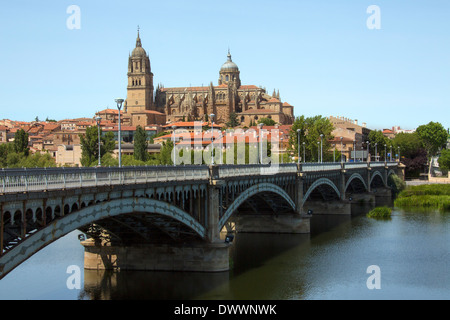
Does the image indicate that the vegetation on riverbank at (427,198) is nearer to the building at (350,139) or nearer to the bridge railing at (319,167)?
the bridge railing at (319,167)

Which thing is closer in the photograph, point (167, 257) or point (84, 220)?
point (84, 220)

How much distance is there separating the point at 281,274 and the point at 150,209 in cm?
1267

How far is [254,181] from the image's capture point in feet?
145

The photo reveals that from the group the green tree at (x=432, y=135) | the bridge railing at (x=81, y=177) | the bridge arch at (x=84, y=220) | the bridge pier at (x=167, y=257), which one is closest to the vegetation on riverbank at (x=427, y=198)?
the bridge pier at (x=167, y=257)

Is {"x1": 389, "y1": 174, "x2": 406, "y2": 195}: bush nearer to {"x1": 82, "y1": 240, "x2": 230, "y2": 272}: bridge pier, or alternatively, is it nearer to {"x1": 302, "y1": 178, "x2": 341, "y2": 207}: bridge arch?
{"x1": 302, "y1": 178, "x2": 341, "y2": 207}: bridge arch

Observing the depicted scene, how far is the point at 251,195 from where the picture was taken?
143 feet

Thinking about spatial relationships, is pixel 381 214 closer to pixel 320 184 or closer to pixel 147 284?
pixel 320 184

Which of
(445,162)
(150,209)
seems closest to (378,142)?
(445,162)

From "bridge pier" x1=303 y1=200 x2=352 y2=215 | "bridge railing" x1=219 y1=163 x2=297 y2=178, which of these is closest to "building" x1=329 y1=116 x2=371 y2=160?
"bridge pier" x1=303 y1=200 x2=352 y2=215

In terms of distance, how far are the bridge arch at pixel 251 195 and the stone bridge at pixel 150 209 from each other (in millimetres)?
65

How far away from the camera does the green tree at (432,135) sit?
150 meters

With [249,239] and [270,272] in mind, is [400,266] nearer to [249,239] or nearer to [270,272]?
[270,272]

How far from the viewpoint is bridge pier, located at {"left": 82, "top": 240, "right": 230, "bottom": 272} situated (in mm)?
36906

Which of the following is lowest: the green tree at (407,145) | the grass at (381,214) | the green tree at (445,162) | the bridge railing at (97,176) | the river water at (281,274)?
the river water at (281,274)
